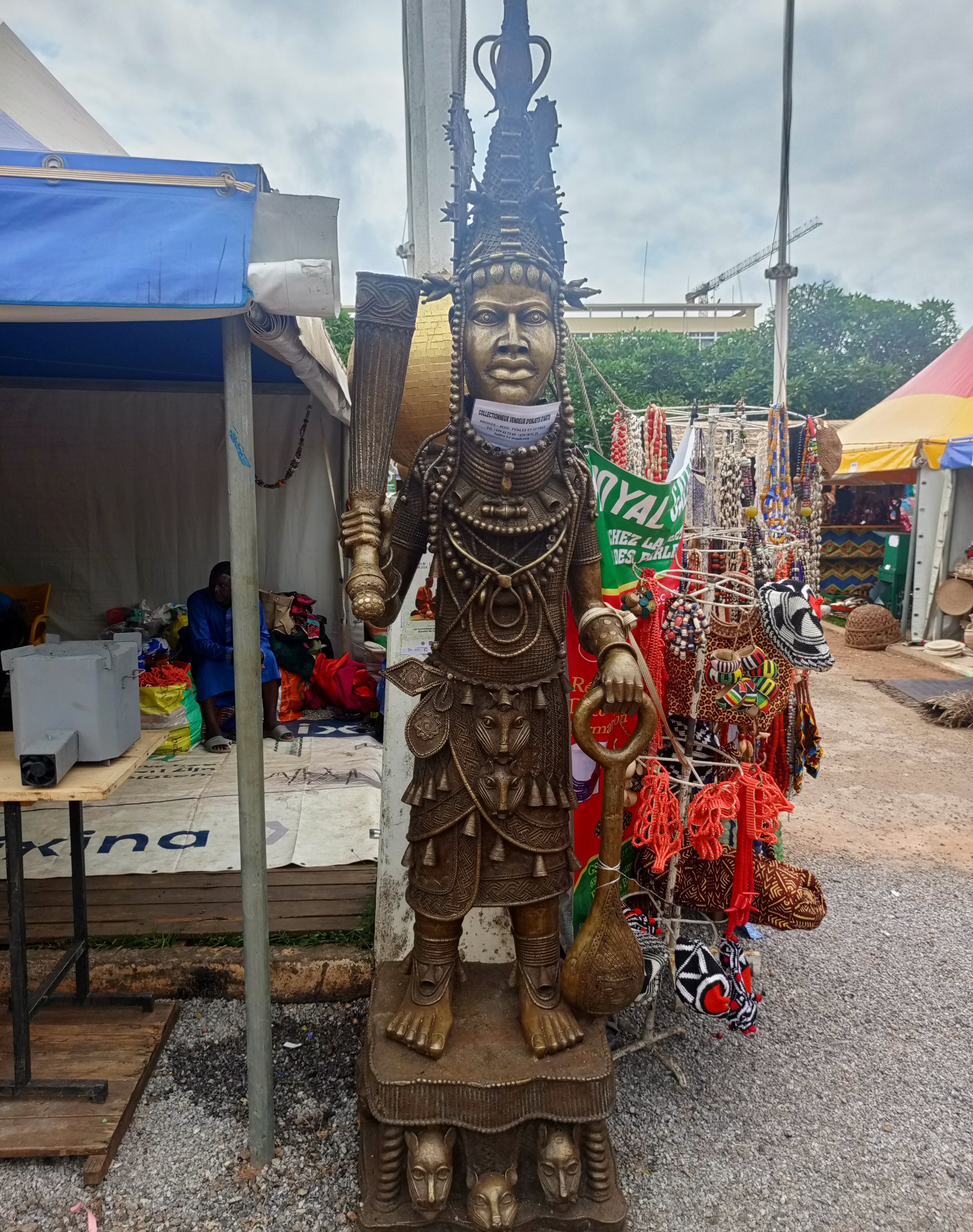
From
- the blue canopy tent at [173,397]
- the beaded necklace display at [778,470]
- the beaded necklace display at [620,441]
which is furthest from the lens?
the beaded necklace display at [620,441]

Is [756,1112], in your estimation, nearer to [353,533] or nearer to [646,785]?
[646,785]

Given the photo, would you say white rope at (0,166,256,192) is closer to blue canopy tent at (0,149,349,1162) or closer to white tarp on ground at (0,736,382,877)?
blue canopy tent at (0,149,349,1162)

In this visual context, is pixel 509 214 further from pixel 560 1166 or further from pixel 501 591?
pixel 560 1166

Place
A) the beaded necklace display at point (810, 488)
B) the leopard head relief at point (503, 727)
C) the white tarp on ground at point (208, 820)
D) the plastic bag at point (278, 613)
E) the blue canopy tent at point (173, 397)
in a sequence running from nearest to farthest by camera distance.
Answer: the blue canopy tent at point (173, 397)
the leopard head relief at point (503, 727)
the white tarp on ground at point (208, 820)
the beaded necklace display at point (810, 488)
the plastic bag at point (278, 613)

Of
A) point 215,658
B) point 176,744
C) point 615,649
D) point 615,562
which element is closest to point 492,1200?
point 615,649

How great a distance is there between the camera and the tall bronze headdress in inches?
79.4

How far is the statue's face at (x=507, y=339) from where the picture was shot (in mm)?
2021

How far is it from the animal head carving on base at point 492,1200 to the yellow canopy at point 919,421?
9.18 meters

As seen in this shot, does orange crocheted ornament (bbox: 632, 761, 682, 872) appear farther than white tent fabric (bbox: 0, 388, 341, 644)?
No

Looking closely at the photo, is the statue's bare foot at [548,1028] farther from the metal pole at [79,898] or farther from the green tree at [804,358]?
the green tree at [804,358]

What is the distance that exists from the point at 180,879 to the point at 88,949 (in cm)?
46

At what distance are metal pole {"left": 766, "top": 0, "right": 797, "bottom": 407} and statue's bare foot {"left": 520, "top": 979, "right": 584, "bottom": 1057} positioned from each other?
16.3 ft

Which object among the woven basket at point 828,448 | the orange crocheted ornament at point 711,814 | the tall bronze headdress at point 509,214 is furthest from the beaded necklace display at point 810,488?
the tall bronze headdress at point 509,214

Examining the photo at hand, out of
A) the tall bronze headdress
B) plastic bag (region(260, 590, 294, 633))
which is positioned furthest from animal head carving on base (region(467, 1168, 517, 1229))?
plastic bag (region(260, 590, 294, 633))
